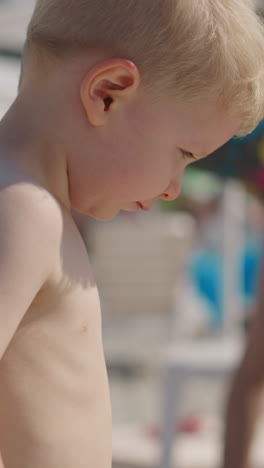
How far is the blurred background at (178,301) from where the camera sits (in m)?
3.97

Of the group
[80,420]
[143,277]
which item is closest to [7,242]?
[80,420]

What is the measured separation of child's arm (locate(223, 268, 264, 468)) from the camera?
3012mm

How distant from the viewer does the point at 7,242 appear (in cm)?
116

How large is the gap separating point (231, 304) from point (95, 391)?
736 cm

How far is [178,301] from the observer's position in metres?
10.3

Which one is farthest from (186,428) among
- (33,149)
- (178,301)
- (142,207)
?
(178,301)

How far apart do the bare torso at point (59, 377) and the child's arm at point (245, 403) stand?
5.64ft

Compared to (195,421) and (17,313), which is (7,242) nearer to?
(17,313)

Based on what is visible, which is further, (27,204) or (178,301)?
(178,301)

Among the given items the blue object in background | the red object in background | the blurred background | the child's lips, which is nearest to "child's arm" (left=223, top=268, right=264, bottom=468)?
the blurred background

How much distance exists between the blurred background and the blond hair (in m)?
1.75

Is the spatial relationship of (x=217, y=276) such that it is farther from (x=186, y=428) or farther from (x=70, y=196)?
(x=70, y=196)

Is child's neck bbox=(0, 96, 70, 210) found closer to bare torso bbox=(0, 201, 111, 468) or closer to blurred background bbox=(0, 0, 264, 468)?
bare torso bbox=(0, 201, 111, 468)

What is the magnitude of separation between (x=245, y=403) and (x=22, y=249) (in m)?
1.96
